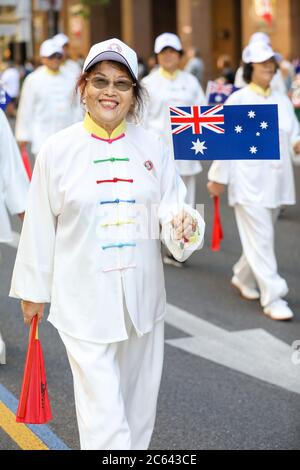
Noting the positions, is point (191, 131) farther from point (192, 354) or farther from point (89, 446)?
point (192, 354)

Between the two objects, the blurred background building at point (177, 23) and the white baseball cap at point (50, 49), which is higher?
the blurred background building at point (177, 23)

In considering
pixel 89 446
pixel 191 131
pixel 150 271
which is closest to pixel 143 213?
pixel 150 271

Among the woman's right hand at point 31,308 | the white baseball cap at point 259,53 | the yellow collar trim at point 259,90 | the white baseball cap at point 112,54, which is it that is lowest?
the woman's right hand at point 31,308

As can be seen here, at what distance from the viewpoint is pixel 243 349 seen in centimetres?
721

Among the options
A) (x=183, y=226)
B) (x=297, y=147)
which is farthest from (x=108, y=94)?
(x=297, y=147)

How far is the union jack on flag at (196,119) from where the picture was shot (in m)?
4.64

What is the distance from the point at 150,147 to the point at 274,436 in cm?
190

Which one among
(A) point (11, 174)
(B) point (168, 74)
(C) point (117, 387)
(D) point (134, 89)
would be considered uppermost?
(B) point (168, 74)

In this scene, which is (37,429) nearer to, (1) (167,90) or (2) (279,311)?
(2) (279,311)

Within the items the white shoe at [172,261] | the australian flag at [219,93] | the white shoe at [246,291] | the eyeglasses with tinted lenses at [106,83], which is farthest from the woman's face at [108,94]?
the australian flag at [219,93]

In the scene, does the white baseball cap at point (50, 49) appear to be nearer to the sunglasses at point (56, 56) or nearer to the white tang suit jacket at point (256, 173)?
the sunglasses at point (56, 56)

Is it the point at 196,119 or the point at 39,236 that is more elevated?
the point at 196,119

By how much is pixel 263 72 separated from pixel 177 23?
38.5m

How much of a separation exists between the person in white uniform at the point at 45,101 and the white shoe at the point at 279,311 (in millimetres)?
4999
